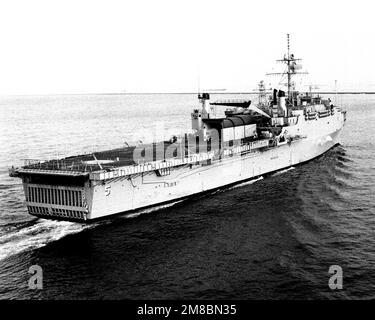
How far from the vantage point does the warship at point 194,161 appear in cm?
2244

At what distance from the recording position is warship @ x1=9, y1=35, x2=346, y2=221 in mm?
22438

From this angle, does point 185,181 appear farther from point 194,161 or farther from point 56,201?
point 56,201

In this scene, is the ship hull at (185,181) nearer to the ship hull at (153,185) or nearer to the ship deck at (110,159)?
the ship hull at (153,185)

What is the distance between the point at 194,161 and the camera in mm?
26750

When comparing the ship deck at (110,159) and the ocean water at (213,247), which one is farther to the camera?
the ship deck at (110,159)

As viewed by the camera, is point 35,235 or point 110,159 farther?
point 110,159

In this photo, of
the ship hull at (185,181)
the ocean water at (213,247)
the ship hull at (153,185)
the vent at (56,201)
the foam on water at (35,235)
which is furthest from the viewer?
the ship hull at (185,181)

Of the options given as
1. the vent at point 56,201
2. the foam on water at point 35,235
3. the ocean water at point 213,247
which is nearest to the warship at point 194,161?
the vent at point 56,201

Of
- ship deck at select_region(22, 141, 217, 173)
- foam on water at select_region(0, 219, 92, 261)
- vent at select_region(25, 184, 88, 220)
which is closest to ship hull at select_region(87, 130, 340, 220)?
vent at select_region(25, 184, 88, 220)

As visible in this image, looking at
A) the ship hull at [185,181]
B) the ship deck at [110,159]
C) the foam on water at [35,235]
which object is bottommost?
the foam on water at [35,235]

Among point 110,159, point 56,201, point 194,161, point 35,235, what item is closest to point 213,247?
point 194,161

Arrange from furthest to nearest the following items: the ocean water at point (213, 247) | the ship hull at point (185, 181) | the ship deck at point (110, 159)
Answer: the ship deck at point (110, 159) < the ship hull at point (185, 181) < the ocean water at point (213, 247)

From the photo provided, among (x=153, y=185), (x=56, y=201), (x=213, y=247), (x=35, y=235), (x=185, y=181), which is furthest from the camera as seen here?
(x=185, y=181)

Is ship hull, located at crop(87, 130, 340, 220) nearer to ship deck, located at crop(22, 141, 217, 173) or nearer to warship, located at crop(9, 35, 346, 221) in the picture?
warship, located at crop(9, 35, 346, 221)
